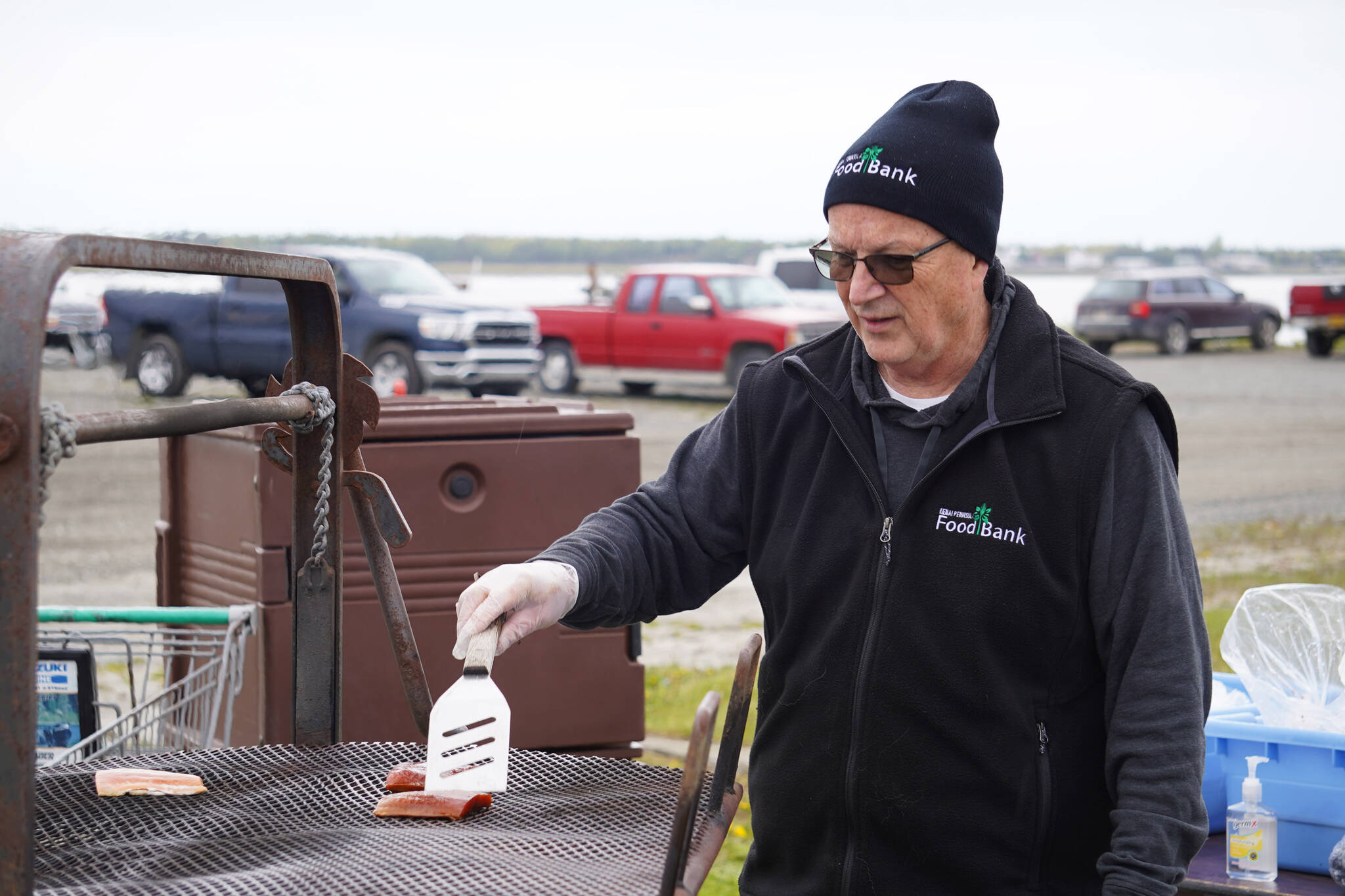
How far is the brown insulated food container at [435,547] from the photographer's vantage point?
3.45 metres

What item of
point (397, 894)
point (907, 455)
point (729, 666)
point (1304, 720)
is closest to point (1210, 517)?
point (729, 666)

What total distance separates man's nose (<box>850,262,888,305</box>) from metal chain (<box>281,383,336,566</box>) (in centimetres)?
92

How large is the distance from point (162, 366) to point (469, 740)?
54.3 ft

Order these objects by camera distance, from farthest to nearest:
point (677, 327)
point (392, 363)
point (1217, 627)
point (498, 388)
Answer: point (677, 327) < point (498, 388) < point (392, 363) < point (1217, 627)

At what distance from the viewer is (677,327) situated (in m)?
17.8

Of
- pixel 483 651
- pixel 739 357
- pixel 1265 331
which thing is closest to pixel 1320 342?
pixel 1265 331

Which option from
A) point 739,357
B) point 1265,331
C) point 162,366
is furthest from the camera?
point 1265,331

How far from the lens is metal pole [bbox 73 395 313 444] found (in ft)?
5.13

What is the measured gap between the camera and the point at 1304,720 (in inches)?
118

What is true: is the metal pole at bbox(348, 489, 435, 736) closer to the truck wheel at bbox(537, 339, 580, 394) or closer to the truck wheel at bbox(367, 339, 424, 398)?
the truck wheel at bbox(367, 339, 424, 398)

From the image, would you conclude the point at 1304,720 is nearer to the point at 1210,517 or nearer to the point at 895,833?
the point at 895,833

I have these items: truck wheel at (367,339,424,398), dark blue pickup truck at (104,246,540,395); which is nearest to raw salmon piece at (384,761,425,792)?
dark blue pickup truck at (104,246,540,395)

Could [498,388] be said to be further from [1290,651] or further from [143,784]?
[143,784]

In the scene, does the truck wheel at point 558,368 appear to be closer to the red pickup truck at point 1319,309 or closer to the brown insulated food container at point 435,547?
the red pickup truck at point 1319,309
